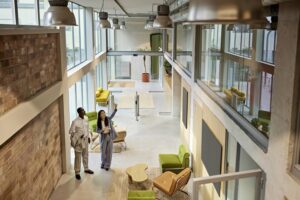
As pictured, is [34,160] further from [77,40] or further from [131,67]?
[131,67]

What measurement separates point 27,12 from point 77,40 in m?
6.65

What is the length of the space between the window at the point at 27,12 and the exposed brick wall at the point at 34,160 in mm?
1928

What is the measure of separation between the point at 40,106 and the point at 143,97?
14.3 meters

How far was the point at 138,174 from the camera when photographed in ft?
29.0

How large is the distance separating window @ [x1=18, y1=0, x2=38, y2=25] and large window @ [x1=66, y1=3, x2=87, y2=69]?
3665mm

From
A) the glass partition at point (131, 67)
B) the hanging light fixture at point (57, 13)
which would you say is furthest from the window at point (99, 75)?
the hanging light fixture at point (57, 13)

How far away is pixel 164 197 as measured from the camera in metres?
8.33

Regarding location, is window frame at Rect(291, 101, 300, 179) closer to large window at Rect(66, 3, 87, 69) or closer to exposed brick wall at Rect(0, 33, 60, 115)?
exposed brick wall at Rect(0, 33, 60, 115)

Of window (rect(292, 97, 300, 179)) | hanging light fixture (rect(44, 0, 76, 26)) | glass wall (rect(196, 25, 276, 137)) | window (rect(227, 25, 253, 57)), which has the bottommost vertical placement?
window (rect(292, 97, 300, 179))

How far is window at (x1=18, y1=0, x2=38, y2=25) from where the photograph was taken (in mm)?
6363

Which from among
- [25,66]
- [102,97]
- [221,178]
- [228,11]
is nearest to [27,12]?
[25,66]

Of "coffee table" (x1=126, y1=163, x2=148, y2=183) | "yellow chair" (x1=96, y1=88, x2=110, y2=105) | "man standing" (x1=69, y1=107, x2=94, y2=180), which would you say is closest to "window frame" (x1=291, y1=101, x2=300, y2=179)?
"coffee table" (x1=126, y1=163, x2=148, y2=183)

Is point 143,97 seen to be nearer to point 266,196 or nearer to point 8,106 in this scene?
point 8,106

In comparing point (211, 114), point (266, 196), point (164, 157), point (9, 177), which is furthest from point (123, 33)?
point (266, 196)
